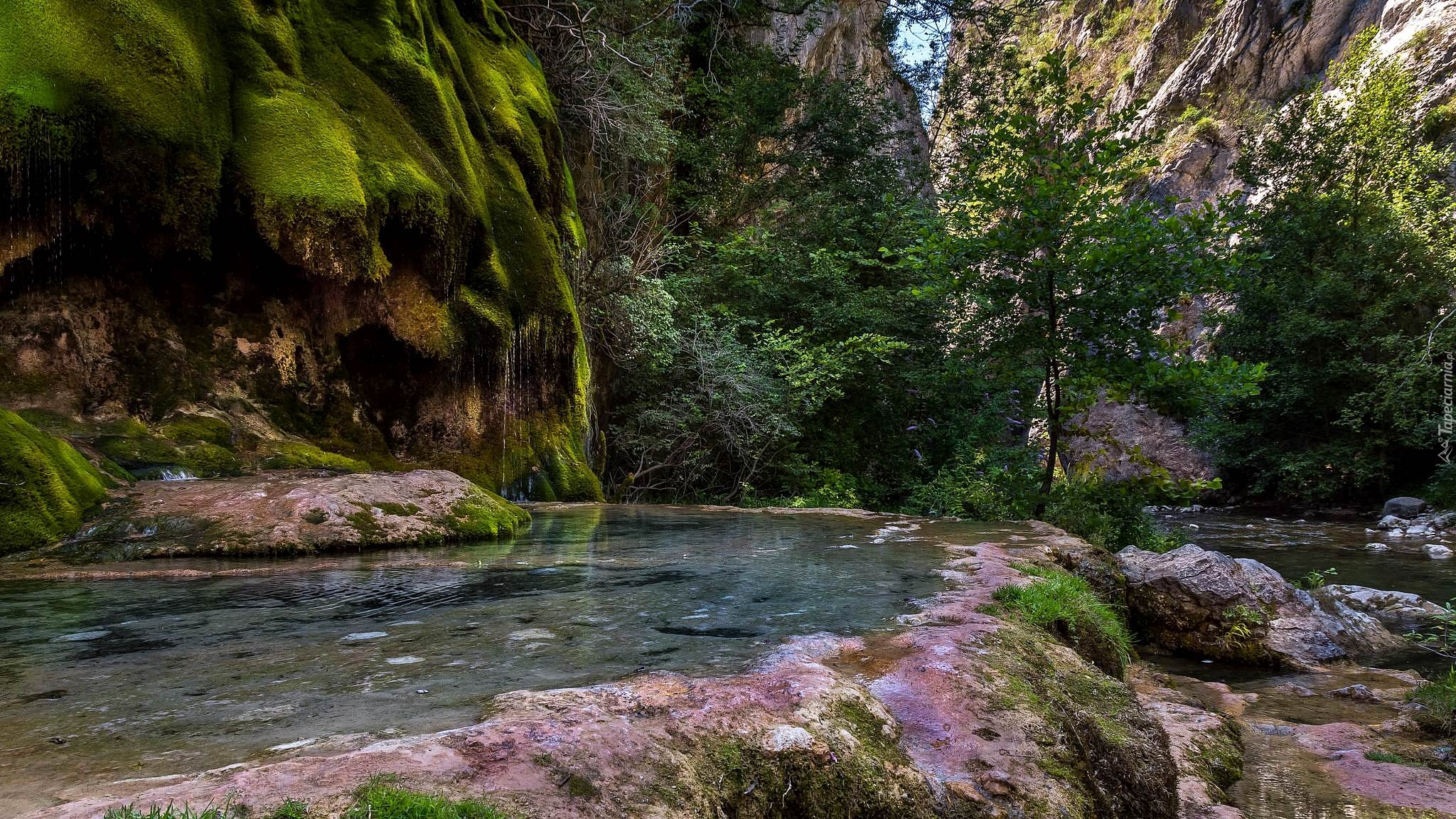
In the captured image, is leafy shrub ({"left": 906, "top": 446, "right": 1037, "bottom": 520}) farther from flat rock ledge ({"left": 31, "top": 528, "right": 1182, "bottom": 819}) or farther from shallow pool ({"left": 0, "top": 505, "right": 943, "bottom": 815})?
flat rock ledge ({"left": 31, "top": 528, "right": 1182, "bottom": 819})

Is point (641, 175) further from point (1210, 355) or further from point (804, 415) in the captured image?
point (1210, 355)

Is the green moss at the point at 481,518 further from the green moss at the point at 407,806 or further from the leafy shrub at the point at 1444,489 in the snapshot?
the leafy shrub at the point at 1444,489

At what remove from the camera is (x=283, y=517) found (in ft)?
17.8

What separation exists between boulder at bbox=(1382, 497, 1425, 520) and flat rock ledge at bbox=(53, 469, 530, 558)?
21.1 m

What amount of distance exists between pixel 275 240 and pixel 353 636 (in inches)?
213

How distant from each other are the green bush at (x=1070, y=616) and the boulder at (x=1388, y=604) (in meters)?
4.24

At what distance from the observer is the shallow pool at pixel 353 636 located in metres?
2.10

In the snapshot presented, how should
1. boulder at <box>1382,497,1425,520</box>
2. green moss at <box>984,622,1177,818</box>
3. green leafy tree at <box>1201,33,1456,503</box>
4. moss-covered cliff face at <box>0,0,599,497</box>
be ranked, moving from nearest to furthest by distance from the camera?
green moss at <box>984,622,1177,818</box>, moss-covered cliff face at <box>0,0,599,497</box>, boulder at <box>1382,497,1425,520</box>, green leafy tree at <box>1201,33,1456,503</box>

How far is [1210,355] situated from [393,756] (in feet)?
92.3

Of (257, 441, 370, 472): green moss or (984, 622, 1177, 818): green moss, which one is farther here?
(257, 441, 370, 472): green moss

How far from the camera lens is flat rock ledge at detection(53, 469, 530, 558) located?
5.05 m

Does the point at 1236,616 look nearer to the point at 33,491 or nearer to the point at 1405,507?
the point at 33,491

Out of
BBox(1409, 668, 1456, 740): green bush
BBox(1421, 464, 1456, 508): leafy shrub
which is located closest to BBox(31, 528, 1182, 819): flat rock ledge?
BBox(1409, 668, 1456, 740): green bush

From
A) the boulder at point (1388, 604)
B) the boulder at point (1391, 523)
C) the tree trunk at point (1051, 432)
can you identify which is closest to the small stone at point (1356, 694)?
the boulder at point (1388, 604)
